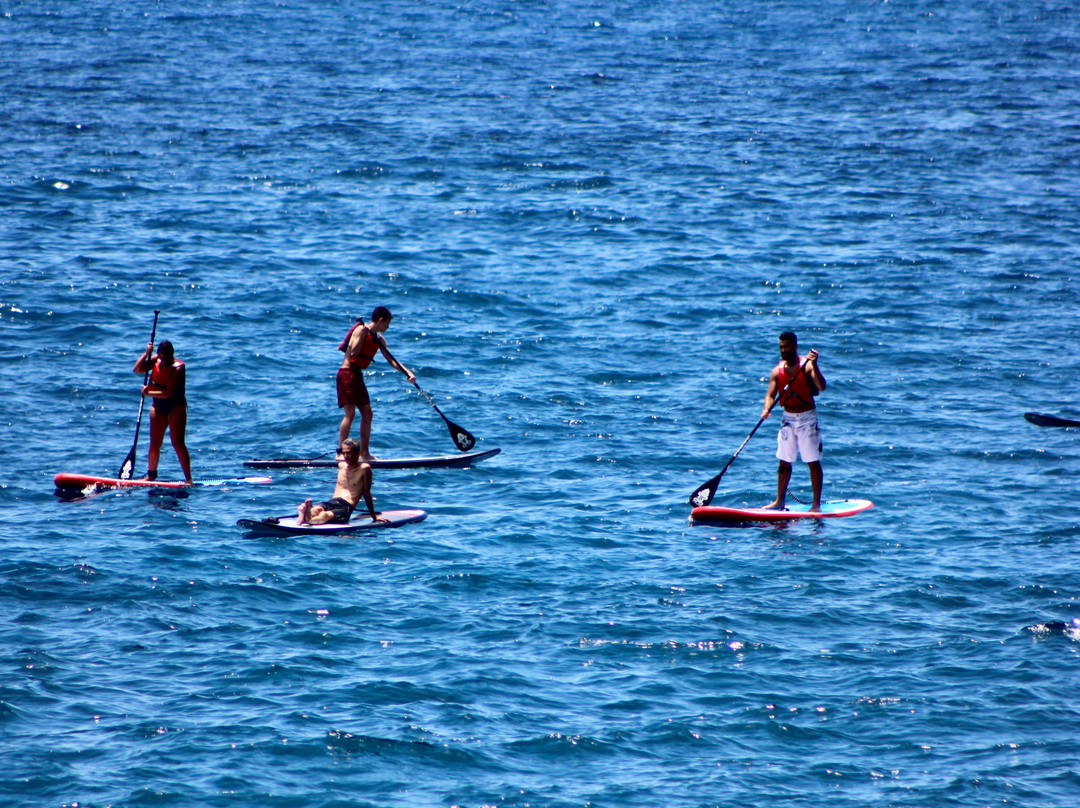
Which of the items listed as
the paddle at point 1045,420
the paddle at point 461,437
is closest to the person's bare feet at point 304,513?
the paddle at point 461,437

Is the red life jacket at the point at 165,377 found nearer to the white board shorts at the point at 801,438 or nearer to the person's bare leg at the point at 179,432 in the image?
the person's bare leg at the point at 179,432

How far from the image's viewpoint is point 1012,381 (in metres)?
22.6

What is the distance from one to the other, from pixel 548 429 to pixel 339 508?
5.76 metres

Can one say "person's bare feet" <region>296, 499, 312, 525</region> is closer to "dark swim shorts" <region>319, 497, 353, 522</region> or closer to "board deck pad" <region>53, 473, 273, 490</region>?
"dark swim shorts" <region>319, 497, 353, 522</region>

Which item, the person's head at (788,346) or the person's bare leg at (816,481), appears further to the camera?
the person's bare leg at (816,481)

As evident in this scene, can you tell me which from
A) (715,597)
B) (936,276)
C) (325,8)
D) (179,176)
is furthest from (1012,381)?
(325,8)

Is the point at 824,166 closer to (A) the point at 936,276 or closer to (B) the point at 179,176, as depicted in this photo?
(A) the point at 936,276

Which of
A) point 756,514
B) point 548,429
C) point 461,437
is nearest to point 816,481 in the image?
point 756,514

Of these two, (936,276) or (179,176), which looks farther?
(179,176)

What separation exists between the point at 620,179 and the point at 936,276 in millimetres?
11281

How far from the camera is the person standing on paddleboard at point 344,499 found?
15516 mm

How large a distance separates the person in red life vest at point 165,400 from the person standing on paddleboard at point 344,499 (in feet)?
7.84

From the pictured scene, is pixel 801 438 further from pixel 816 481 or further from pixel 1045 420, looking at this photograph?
pixel 1045 420

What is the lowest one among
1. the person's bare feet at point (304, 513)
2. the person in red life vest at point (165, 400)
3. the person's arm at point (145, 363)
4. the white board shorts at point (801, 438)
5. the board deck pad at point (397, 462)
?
the person's bare feet at point (304, 513)
